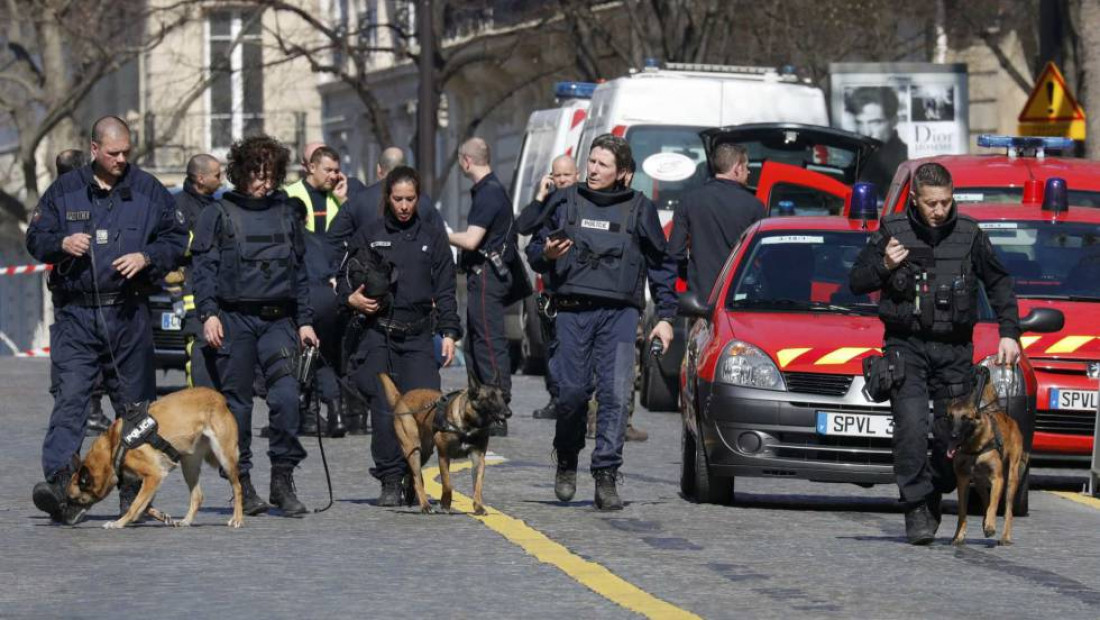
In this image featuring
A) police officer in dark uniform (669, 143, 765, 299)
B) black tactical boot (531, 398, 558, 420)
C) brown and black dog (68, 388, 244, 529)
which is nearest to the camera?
brown and black dog (68, 388, 244, 529)

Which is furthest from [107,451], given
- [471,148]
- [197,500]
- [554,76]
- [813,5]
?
[554,76]

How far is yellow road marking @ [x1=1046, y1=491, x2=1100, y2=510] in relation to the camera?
1382 centimetres

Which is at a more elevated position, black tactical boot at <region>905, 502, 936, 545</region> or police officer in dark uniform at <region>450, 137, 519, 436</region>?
police officer in dark uniform at <region>450, 137, 519, 436</region>

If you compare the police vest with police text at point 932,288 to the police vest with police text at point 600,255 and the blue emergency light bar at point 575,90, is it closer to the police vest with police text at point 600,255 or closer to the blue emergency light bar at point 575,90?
the police vest with police text at point 600,255

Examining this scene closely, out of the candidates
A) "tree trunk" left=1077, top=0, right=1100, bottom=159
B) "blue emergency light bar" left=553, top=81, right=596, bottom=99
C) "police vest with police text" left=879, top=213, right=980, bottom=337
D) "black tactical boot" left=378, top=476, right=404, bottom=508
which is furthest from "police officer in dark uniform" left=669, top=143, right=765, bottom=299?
"blue emergency light bar" left=553, top=81, right=596, bottom=99

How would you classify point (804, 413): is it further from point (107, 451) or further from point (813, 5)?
point (813, 5)

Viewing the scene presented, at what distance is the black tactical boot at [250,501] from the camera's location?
38.9 ft

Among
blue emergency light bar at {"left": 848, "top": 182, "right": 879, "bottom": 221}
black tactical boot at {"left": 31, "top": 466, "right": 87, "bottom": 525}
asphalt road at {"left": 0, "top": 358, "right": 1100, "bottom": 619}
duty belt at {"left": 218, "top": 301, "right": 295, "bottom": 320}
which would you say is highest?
blue emergency light bar at {"left": 848, "top": 182, "right": 879, "bottom": 221}

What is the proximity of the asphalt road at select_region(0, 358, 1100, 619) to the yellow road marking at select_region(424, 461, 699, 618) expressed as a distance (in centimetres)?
2

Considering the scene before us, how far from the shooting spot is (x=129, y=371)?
1173cm

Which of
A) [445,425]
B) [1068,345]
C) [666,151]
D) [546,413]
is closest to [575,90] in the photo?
[666,151]

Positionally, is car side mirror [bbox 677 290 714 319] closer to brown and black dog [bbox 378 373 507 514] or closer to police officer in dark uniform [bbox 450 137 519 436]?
brown and black dog [bbox 378 373 507 514]

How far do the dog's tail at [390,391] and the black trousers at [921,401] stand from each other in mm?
2342

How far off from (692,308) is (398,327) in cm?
171
